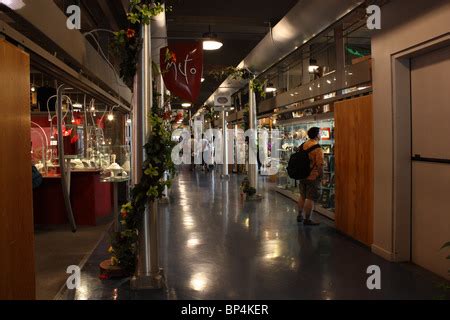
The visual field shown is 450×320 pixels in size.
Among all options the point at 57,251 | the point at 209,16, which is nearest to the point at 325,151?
the point at 209,16

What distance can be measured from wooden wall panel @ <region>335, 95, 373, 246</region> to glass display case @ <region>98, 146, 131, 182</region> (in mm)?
3143

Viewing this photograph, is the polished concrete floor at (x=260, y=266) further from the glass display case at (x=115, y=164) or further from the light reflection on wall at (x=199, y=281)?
the glass display case at (x=115, y=164)

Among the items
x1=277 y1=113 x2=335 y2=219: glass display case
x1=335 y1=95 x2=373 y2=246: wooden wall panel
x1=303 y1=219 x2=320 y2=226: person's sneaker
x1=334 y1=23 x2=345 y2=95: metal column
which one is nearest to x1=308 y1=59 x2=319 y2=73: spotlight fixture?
x1=277 y1=113 x2=335 y2=219: glass display case

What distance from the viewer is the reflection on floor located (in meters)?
4.14

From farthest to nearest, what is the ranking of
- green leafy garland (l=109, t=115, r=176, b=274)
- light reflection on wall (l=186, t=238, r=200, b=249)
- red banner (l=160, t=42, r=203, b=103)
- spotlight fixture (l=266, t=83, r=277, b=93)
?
spotlight fixture (l=266, t=83, r=277, b=93) → light reflection on wall (l=186, t=238, r=200, b=249) → red banner (l=160, t=42, r=203, b=103) → green leafy garland (l=109, t=115, r=176, b=274)

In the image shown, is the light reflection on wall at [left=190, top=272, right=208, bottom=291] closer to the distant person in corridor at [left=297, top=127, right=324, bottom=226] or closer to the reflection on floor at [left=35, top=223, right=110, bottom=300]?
the reflection on floor at [left=35, top=223, right=110, bottom=300]

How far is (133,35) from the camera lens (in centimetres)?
395

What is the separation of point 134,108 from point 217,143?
1417cm

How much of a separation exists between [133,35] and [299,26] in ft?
9.48

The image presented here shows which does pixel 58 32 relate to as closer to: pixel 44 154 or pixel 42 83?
pixel 44 154

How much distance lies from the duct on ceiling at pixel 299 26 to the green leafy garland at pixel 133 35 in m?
2.19

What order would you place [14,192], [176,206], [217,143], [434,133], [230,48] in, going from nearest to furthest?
[14,192]
[434,133]
[176,206]
[230,48]
[217,143]

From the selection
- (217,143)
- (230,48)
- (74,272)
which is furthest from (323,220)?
(217,143)

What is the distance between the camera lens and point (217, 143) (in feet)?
59.7
